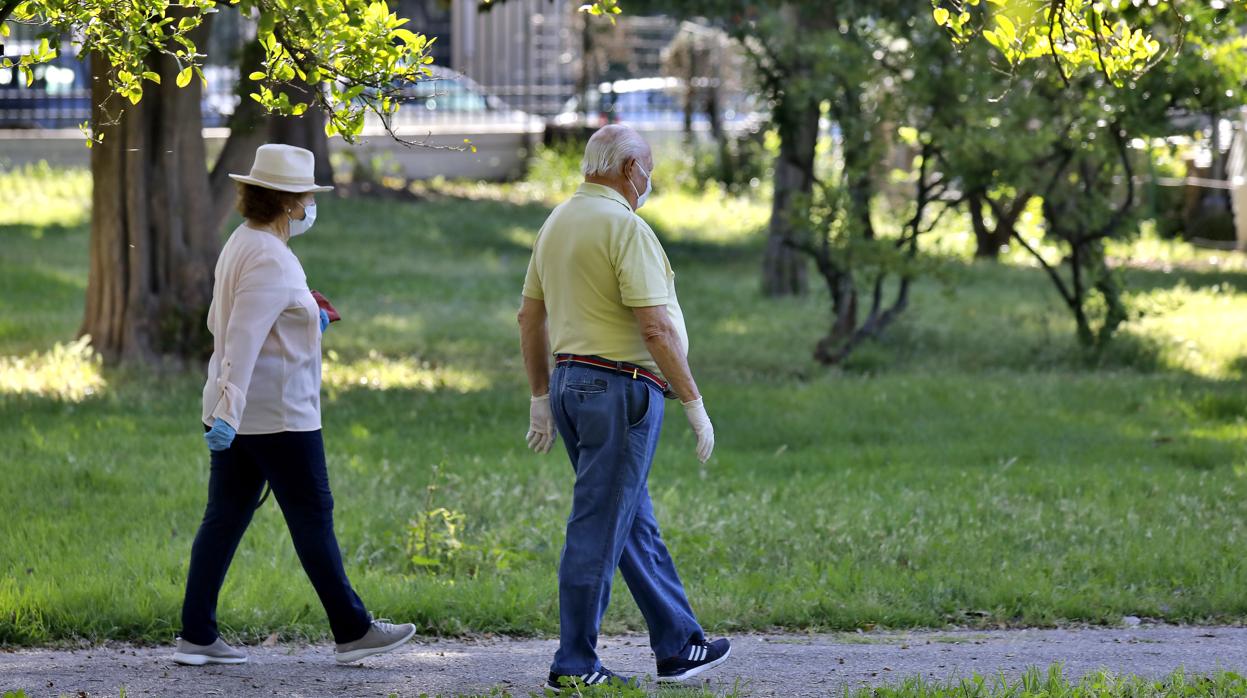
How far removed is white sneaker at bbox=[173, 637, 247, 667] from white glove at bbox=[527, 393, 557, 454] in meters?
1.37

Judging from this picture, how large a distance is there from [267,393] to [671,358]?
1.38 m

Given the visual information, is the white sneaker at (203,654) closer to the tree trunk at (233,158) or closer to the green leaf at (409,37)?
the green leaf at (409,37)


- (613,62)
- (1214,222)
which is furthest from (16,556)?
(613,62)

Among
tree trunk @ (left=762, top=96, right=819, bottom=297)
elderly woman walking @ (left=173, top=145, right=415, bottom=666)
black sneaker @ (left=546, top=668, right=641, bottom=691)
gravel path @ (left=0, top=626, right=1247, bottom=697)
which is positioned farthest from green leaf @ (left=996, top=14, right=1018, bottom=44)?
tree trunk @ (left=762, top=96, right=819, bottom=297)

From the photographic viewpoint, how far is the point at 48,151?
989 inches

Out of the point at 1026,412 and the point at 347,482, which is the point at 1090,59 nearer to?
the point at 347,482

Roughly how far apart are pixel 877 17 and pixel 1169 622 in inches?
332

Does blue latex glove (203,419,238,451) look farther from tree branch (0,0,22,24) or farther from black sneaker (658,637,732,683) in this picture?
black sneaker (658,637,732,683)

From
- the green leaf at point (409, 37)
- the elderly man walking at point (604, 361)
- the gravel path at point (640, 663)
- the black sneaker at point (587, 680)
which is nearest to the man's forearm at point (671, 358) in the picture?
the elderly man walking at point (604, 361)

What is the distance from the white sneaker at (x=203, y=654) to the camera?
17.8 ft

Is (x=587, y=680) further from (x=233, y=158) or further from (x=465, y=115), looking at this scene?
(x=465, y=115)

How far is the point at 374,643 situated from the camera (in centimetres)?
544

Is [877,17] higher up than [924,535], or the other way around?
[877,17]

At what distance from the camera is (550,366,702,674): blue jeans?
480 centimetres
